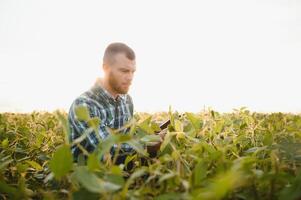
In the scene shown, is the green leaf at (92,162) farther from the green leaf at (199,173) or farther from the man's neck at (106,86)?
the man's neck at (106,86)

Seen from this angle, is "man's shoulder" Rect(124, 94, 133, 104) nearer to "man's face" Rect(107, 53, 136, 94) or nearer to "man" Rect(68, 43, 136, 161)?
"man" Rect(68, 43, 136, 161)

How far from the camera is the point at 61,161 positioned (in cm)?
73

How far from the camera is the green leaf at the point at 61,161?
27.9 inches

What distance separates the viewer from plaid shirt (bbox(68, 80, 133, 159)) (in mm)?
1832

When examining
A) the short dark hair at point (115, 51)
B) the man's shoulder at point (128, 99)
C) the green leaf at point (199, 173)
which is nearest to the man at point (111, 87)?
the short dark hair at point (115, 51)

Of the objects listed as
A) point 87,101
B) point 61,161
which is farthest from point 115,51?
point 61,161

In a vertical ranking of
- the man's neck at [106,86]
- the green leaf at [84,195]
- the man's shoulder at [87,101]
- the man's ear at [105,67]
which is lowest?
the green leaf at [84,195]

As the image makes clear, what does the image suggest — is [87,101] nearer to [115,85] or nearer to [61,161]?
[115,85]

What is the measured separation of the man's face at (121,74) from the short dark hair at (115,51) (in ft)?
0.14

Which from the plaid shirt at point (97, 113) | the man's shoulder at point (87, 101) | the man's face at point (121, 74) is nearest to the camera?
the plaid shirt at point (97, 113)

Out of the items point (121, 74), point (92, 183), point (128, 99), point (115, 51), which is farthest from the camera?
point (128, 99)

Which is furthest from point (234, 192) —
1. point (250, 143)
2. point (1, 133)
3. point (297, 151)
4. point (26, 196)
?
point (1, 133)

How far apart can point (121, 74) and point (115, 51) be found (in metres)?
0.23

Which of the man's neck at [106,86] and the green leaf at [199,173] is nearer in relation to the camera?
the green leaf at [199,173]
